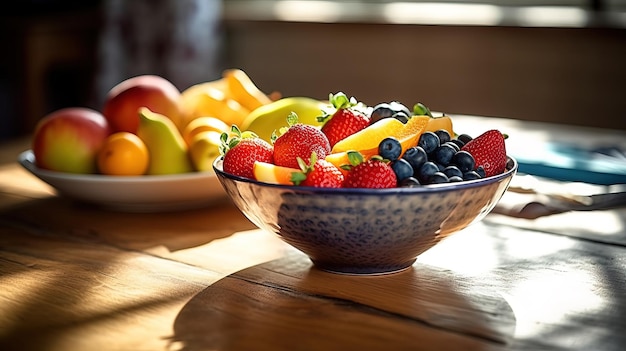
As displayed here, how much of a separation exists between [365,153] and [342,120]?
0.23 feet

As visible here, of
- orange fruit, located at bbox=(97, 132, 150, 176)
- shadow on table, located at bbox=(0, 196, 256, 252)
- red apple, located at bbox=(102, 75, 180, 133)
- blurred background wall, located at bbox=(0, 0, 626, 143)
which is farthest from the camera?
blurred background wall, located at bbox=(0, 0, 626, 143)

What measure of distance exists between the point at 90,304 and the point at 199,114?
529 millimetres

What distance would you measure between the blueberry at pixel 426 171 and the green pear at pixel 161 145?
1.53 feet

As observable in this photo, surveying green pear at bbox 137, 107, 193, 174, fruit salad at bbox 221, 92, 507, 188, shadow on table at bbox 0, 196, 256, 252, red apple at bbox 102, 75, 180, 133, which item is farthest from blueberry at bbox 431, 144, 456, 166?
red apple at bbox 102, 75, 180, 133

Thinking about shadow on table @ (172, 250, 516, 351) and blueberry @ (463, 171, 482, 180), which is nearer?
shadow on table @ (172, 250, 516, 351)

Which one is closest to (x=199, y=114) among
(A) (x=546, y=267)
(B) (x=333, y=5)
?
(A) (x=546, y=267)

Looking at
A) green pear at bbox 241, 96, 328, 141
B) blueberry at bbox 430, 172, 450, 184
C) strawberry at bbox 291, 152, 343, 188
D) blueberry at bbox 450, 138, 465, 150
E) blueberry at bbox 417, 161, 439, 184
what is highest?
green pear at bbox 241, 96, 328, 141

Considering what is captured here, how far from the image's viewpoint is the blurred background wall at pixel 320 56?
113 inches

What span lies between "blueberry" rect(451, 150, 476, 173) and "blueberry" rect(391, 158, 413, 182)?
61mm

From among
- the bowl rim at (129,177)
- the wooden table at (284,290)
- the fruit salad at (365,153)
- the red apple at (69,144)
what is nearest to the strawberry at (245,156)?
the fruit salad at (365,153)

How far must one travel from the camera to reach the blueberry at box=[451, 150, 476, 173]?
32.5 inches

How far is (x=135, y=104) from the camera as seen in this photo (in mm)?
1271

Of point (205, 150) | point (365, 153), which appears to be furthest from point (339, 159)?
point (205, 150)

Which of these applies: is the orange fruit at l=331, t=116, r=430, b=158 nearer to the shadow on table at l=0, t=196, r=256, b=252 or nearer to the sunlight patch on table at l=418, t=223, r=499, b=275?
the sunlight patch on table at l=418, t=223, r=499, b=275
